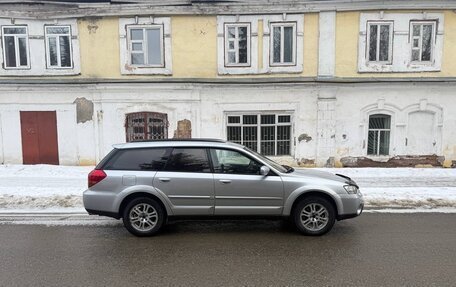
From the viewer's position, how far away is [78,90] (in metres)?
13.3

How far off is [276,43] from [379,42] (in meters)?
3.79

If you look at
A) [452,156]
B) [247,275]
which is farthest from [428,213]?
[452,156]

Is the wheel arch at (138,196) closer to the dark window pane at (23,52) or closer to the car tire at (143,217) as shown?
the car tire at (143,217)

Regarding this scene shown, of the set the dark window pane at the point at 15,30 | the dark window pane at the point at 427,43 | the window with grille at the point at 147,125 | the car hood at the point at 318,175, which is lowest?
the car hood at the point at 318,175

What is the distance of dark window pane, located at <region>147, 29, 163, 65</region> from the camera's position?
13258mm

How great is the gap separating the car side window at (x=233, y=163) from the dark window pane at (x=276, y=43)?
802 centimetres

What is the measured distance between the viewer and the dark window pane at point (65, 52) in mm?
13469

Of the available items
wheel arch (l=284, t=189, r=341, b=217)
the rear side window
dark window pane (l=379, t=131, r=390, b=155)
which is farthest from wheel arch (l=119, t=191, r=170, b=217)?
dark window pane (l=379, t=131, r=390, b=155)

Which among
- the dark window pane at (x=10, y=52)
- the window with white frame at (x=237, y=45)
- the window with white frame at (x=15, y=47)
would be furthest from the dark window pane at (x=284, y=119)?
the dark window pane at (x=10, y=52)

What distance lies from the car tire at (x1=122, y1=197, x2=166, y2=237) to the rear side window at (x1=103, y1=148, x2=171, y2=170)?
567 millimetres

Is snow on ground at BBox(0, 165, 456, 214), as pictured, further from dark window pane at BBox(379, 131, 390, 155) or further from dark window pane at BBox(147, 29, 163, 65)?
dark window pane at BBox(147, 29, 163, 65)

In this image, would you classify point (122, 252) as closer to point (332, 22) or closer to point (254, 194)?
point (254, 194)

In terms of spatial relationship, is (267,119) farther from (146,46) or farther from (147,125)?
(146,46)

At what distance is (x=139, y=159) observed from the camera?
6.10 meters
